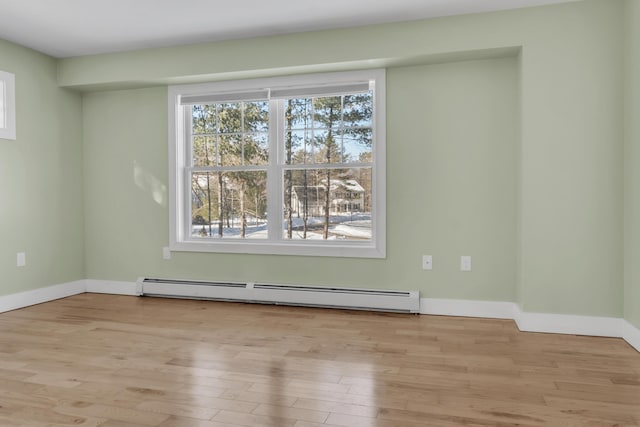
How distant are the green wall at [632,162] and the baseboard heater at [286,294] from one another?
1.58 metres

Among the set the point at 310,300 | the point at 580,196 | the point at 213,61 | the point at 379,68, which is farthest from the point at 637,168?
the point at 213,61

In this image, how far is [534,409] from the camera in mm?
2189

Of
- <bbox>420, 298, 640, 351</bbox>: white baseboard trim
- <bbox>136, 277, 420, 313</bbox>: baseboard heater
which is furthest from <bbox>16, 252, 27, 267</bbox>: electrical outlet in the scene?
<bbox>420, 298, 640, 351</bbox>: white baseboard trim

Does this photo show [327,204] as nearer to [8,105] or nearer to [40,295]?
[40,295]

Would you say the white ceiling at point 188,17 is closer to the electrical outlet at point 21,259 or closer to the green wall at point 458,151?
the green wall at point 458,151

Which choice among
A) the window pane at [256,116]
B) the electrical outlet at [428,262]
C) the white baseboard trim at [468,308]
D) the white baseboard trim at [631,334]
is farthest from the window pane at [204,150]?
the white baseboard trim at [631,334]

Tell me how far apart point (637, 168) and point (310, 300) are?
2771 mm

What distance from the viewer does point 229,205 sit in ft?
15.7

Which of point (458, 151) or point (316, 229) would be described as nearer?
point (458, 151)

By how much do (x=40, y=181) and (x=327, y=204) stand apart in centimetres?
292

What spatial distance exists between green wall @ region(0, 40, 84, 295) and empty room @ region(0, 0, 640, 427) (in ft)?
0.07

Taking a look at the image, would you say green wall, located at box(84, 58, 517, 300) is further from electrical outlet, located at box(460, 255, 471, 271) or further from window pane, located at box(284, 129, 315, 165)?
window pane, located at box(284, 129, 315, 165)

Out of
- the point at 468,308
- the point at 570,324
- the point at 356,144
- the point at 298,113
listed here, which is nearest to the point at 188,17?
the point at 298,113

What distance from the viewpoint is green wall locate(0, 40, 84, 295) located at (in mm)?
4324
